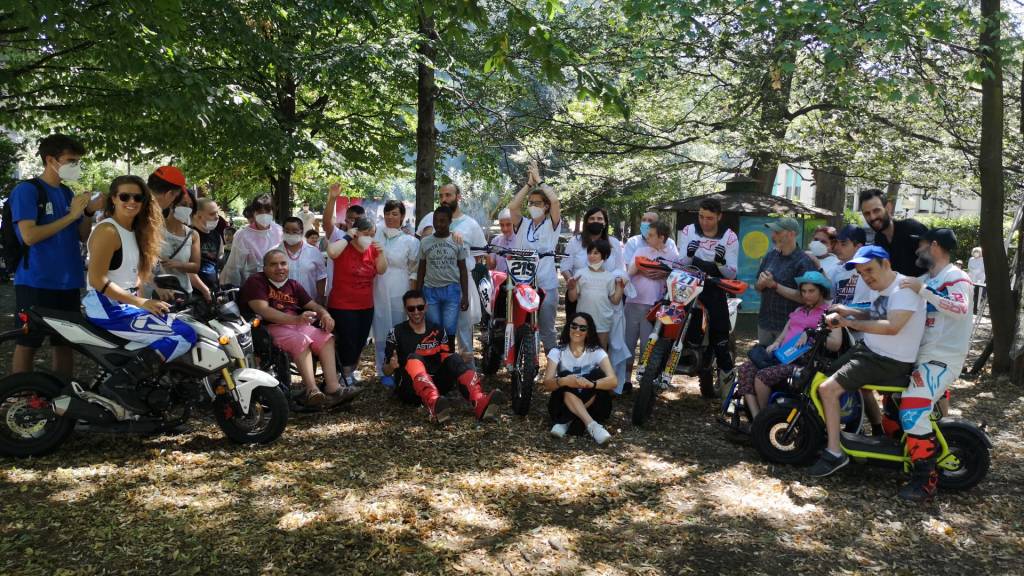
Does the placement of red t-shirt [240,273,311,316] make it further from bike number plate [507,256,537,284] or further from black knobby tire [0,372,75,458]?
bike number plate [507,256,537,284]

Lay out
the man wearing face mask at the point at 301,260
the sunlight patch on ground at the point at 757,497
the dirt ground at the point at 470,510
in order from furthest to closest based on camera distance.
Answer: the man wearing face mask at the point at 301,260 < the sunlight patch on ground at the point at 757,497 < the dirt ground at the point at 470,510

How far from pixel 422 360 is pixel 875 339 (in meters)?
3.31

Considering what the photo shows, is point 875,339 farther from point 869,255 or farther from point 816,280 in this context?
point 816,280

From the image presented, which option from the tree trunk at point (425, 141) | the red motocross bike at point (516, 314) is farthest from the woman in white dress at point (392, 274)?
the tree trunk at point (425, 141)

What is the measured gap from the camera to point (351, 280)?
6223 millimetres

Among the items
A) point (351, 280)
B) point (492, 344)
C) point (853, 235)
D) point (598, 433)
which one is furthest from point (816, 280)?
point (351, 280)

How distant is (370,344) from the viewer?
374 inches

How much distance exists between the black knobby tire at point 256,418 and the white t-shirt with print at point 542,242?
266 cm

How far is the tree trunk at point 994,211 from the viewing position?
772cm

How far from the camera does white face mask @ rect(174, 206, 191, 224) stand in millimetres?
5805

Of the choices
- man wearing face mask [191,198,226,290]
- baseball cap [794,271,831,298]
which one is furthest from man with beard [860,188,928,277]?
man wearing face mask [191,198,226,290]

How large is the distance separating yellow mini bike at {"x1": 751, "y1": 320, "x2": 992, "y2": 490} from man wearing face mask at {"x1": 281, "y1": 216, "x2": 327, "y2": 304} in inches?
155

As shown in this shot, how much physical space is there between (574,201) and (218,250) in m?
9.36

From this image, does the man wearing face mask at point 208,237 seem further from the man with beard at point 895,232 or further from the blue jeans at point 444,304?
the man with beard at point 895,232
